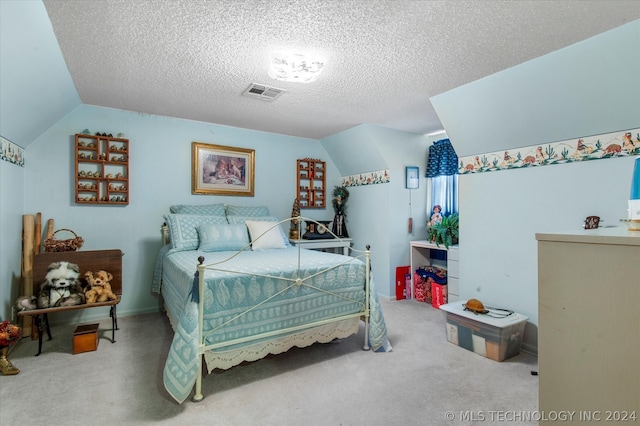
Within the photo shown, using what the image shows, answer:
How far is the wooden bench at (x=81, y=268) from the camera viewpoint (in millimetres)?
2619

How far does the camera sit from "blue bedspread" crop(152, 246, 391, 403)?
6.04 feet

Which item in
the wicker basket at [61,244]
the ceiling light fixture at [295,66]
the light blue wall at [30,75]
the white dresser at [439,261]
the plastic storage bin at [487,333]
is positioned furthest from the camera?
the white dresser at [439,261]

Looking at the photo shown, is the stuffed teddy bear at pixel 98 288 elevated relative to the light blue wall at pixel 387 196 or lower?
lower

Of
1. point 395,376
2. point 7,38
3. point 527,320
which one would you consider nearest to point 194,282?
point 395,376

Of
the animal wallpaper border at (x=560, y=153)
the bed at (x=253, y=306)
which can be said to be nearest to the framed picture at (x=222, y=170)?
the bed at (x=253, y=306)

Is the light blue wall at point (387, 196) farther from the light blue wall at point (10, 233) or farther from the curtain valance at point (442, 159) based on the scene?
the light blue wall at point (10, 233)

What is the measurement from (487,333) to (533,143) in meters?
1.65

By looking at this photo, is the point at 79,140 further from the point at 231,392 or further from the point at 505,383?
the point at 505,383

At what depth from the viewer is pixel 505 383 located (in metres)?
2.13

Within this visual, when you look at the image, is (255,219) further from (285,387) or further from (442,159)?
(442,159)

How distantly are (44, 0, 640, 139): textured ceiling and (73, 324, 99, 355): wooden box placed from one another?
6.76 ft

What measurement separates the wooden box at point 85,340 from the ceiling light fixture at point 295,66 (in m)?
2.50

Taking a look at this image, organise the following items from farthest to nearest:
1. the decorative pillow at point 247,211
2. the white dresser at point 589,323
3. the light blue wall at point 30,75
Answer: the decorative pillow at point 247,211 < the light blue wall at point 30,75 < the white dresser at point 589,323

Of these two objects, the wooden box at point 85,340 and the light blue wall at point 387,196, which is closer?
the wooden box at point 85,340
